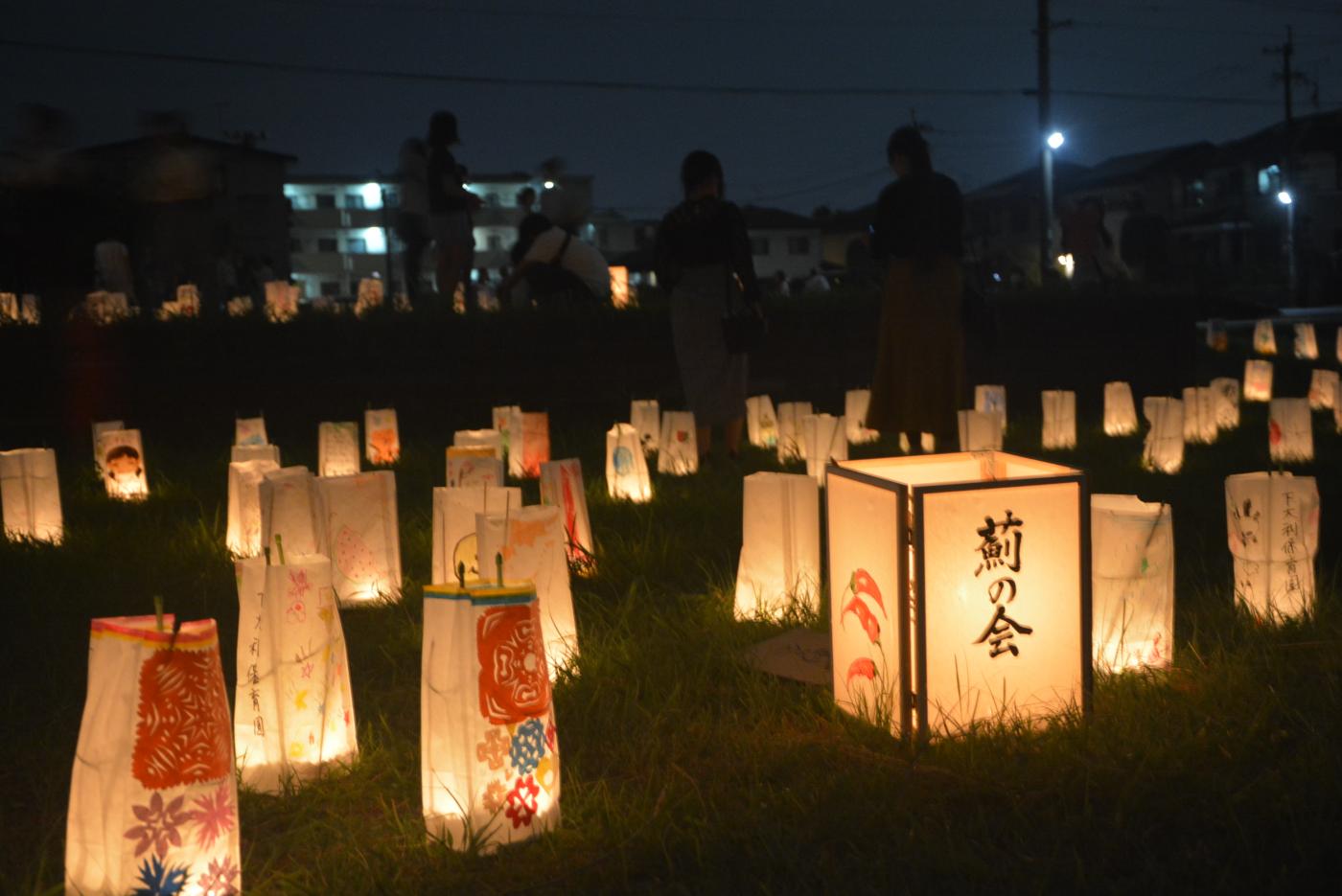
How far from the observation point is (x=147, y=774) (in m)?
2.02

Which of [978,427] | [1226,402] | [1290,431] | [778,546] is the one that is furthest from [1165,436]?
[778,546]

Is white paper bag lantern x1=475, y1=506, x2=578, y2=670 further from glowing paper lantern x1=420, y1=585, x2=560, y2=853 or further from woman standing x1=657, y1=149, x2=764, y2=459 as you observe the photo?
woman standing x1=657, y1=149, x2=764, y2=459

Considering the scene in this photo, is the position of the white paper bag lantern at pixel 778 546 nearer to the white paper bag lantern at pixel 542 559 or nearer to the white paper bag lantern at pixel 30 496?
the white paper bag lantern at pixel 542 559

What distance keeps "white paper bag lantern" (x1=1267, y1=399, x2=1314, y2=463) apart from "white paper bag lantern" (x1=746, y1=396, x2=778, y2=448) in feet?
8.36

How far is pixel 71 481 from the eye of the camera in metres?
6.52

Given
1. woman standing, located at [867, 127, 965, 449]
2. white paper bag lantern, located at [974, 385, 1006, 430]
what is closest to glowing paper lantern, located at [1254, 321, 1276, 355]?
white paper bag lantern, located at [974, 385, 1006, 430]

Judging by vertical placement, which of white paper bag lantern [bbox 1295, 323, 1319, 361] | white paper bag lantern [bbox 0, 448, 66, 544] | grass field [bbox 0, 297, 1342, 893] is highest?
white paper bag lantern [bbox 1295, 323, 1319, 361]

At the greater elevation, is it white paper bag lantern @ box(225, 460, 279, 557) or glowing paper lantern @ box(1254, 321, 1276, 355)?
glowing paper lantern @ box(1254, 321, 1276, 355)

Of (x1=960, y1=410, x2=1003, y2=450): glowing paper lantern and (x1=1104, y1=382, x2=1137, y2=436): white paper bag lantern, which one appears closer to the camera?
(x1=960, y1=410, x2=1003, y2=450): glowing paper lantern

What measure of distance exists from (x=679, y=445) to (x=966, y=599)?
3806 mm

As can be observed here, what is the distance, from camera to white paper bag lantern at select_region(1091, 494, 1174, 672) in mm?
3107

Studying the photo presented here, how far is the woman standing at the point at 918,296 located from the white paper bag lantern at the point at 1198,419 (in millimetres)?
1928

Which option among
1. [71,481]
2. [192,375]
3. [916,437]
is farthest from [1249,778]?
[192,375]

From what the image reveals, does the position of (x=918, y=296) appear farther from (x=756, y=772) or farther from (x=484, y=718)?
(x=484, y=718)
